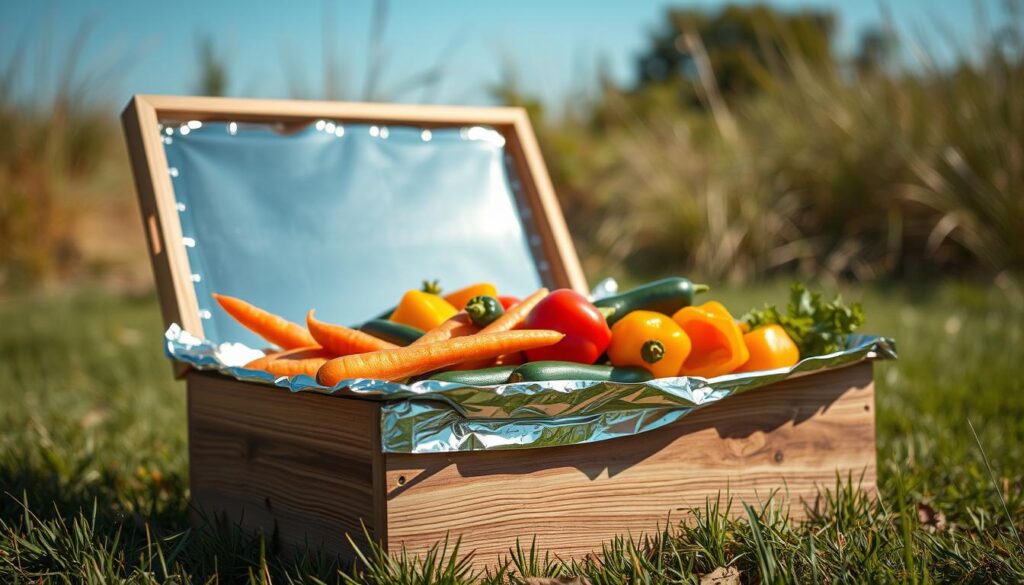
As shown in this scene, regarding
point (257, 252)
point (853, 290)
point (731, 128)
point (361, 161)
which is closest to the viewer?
point (257, 252)

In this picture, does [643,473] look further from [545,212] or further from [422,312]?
[545,212]

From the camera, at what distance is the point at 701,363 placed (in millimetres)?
2088

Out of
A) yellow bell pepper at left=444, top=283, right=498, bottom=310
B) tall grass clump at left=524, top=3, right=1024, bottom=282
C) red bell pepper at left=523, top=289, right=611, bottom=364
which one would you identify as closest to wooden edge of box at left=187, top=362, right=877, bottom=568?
red bell pepper at left=523, top=289, right=611, bottom=364

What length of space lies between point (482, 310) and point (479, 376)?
10.5 inches

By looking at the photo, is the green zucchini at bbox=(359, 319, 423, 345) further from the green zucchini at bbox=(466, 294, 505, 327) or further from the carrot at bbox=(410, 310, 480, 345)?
the green zucchini at bbox=(466, 294, 505, 327)

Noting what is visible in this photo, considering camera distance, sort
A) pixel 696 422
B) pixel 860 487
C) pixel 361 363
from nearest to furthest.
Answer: pixel 361 363
pixel 696 422
pixel 860 487

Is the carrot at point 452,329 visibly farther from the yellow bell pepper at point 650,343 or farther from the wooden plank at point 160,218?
the wooden plank at point 160,218

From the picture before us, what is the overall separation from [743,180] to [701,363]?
571 centimetres

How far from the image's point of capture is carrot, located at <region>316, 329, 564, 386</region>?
180 cm

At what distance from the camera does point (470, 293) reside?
2.40 m

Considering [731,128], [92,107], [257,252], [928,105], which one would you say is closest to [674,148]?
[731,128]

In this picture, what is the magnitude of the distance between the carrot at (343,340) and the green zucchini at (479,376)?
9.2 inches

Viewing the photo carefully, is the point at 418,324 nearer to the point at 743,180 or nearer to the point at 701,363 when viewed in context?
the point at 701,363

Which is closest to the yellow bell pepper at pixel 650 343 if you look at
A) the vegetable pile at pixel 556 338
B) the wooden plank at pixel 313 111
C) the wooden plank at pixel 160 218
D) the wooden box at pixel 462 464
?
the vegetable pile at pixel 556 338
